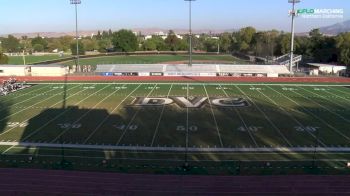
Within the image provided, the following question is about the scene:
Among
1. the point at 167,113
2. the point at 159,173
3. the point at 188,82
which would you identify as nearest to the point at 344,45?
the point at 188,82

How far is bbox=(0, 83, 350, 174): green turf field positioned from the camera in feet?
61.7

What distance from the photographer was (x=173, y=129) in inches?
933

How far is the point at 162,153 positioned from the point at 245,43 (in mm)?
88326

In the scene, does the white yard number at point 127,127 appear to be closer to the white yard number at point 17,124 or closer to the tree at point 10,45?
the white yard number at point 17,124

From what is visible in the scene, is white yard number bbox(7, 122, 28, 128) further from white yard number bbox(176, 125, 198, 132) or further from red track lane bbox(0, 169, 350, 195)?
white yard number bbox(176, 125, 198, 132)

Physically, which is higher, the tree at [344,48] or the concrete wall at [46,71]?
the tree at [344,48]

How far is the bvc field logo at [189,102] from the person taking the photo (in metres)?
31.0

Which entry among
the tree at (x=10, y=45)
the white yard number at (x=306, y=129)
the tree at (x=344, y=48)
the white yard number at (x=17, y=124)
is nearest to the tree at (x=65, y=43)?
the tree at (x=10, y=45)

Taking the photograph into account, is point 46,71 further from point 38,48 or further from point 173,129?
point 38,48

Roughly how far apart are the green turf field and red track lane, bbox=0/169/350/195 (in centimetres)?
143

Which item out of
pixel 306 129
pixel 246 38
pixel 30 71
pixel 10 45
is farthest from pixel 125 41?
pixel 306 129

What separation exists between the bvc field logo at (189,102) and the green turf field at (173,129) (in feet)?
1.39

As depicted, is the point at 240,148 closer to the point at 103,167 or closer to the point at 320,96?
the point at 103,167

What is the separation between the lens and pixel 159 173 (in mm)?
16594
